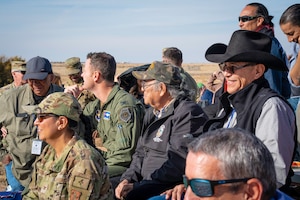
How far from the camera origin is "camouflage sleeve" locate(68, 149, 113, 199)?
3723 mm

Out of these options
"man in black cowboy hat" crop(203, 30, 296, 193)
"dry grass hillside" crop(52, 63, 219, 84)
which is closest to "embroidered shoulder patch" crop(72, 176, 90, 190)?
"man in black cowboy hat" crop(203, 30, 296, 193)

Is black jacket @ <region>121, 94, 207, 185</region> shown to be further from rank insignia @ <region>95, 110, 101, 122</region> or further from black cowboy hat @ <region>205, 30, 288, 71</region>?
rank insignia @ <region>95, 110, 101, 122</region>

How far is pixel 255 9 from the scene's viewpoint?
217 inches

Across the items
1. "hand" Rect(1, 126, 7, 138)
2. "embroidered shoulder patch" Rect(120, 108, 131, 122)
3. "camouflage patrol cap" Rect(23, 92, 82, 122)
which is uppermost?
"camouflage patrol cap" Rect(23, 92, 82, 122)

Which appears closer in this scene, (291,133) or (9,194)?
(291,133)

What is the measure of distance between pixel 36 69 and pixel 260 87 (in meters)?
3.49

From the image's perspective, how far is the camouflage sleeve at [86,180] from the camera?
372 centimetres

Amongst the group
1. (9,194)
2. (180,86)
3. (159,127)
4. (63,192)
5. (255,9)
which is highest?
(255,9)

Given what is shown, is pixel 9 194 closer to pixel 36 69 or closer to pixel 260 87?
pixel 36 69

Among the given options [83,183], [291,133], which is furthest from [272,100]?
[83,183]

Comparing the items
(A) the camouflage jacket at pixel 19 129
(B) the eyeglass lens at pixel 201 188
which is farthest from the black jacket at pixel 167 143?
(B) the eyeglass lens at pixel 201 188

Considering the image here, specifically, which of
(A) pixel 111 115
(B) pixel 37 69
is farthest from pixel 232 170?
(B) pixel 37 69

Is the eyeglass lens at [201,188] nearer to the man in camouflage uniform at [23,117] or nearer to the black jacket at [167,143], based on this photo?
the black jacket at [167,143]

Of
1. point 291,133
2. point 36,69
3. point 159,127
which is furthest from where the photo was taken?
point 36,69
